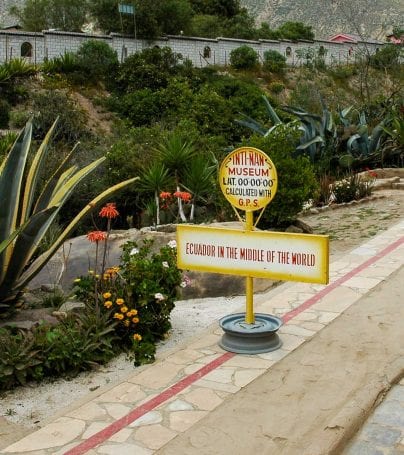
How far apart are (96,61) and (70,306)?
98.4 ft

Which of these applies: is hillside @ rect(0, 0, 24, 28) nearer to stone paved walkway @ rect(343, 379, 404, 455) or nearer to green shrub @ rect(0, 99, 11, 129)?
green shrub @ rect(0, 99, 11, 129)

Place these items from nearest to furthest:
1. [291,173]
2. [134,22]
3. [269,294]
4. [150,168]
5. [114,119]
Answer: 1. [269,294]
2. [291,173]
3. [150,168]
4. [114,119]
5. [134,22]

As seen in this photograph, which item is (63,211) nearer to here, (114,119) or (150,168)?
(150,168)

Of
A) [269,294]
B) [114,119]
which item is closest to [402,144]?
[269,294]

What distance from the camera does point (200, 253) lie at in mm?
5203

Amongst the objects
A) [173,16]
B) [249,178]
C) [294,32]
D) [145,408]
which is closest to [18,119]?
[173,16]

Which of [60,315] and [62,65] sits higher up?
[62,65]

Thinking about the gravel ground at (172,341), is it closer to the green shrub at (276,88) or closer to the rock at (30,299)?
the rock at (30,299)

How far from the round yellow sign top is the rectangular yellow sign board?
302 mm

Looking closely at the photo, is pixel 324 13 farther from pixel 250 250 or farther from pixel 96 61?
pixel 250 250

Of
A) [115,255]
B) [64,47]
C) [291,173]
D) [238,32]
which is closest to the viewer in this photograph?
[115,255]

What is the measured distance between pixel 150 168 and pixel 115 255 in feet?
10.8

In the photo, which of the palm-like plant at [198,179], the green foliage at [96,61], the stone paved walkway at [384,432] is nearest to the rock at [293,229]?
the palm-like plant at [198,179]

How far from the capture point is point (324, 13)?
98.1m
